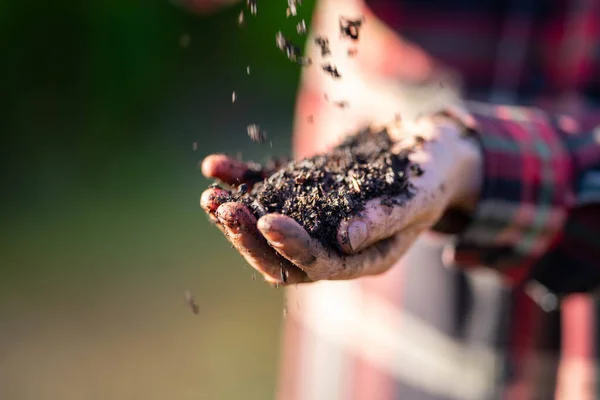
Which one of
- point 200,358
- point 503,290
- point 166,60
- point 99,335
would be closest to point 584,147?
point 503,290

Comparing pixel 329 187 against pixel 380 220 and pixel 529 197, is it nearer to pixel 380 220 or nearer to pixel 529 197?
pixel 380 220

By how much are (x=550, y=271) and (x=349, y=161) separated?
1.62 ft

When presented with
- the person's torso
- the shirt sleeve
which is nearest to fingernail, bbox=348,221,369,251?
the shirt sleeve

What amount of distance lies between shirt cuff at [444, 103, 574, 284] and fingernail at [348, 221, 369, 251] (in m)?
0.36

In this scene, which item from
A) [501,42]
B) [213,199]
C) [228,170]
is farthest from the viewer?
[501,42]

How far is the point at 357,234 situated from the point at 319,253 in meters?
0.06

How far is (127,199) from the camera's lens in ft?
13.8

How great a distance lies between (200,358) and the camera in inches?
115

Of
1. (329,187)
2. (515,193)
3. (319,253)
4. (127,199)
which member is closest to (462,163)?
(515,193)

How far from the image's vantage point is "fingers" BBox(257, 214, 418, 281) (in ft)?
2.42

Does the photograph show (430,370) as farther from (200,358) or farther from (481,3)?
(200,358)

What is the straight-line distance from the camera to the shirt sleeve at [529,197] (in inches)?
42.3

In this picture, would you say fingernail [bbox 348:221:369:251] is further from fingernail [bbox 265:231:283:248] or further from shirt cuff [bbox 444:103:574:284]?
shirt cuff [bbox 444:103:574:284]

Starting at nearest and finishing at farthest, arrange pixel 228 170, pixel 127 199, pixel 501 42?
pixel 228 170 < pixel 501 42 < pixel 127 199
